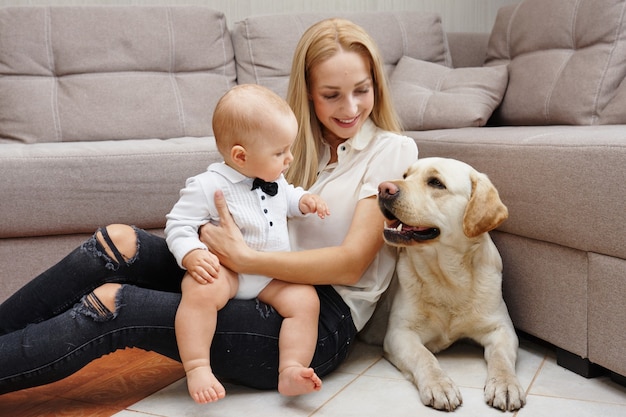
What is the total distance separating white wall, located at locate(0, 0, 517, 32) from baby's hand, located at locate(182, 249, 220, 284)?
2.29 meters

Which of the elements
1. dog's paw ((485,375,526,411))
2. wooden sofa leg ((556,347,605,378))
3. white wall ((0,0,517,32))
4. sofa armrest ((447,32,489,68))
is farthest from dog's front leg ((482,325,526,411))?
white wall ((0,0,517,32))

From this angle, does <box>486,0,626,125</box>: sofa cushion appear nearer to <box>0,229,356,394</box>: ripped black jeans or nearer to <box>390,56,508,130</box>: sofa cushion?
<box>390,56,508,130</box>: sofa cushion

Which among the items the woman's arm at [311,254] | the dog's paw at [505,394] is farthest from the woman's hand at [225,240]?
the dog's paw at [505,394]

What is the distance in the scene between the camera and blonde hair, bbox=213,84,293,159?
144cm

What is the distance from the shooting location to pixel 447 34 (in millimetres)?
3451

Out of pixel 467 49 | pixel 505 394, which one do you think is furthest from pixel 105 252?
pixel 467 49

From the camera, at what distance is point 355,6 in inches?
143

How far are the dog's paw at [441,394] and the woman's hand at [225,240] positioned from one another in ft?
1.74

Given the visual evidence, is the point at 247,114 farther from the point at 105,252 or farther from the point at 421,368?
the point at 421,368

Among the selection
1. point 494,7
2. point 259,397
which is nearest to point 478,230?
point 259,397

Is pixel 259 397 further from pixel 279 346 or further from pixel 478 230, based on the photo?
pixel 478 230

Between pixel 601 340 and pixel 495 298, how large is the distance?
0.28 metres

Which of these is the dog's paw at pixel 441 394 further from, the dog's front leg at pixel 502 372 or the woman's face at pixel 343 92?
the woman's face at pixel 343 92

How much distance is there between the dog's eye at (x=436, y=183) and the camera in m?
1.65
